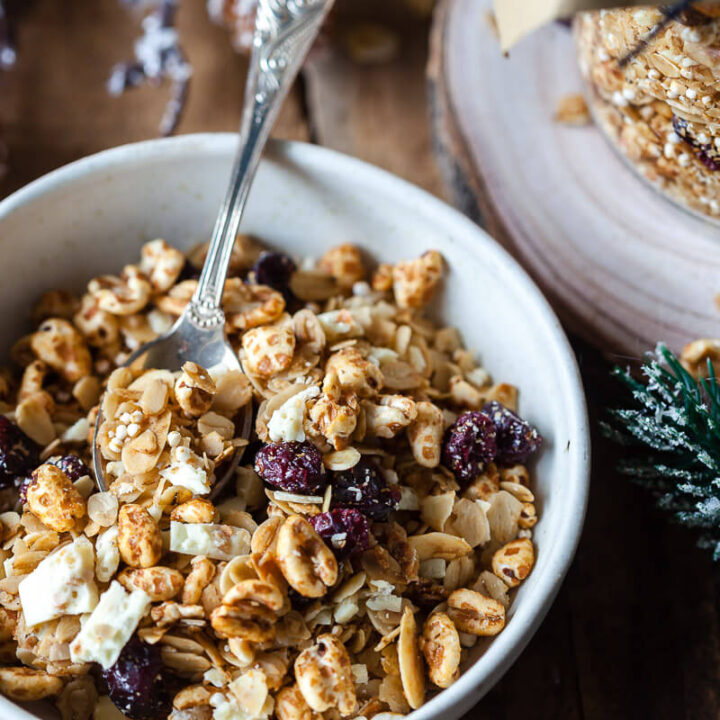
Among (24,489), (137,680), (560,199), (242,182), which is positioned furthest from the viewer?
(560,199)

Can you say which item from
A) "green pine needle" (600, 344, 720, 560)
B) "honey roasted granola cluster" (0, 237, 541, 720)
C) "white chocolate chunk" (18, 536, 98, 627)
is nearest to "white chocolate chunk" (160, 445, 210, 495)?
"honey roasted granola cluster" (0, 237, 541, 720)

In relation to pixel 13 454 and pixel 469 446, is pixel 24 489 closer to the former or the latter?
pixel 13 454

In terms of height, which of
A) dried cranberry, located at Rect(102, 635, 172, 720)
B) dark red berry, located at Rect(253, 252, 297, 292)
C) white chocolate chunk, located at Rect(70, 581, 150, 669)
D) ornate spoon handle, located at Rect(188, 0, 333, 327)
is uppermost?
ornate spoon handle, located at Rect(188, 0, 333, 327)

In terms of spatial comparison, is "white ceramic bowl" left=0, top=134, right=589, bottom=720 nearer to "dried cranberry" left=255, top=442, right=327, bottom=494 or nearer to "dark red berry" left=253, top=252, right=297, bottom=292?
"dark red berry" left=253, top=252, right=297, bottom=292

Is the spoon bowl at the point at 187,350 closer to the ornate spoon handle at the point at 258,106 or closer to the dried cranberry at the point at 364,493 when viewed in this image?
the ornate spoon handle at the point at 258,106

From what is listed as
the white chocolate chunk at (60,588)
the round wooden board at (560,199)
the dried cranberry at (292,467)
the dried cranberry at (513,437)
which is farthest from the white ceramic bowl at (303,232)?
the white chocolate chunk at (60,588)

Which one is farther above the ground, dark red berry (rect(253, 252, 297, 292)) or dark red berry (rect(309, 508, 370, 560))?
dark red berry (rect(253, 252, 297, 292))

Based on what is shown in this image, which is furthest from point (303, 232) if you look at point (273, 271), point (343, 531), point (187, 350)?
point (343, 531)
